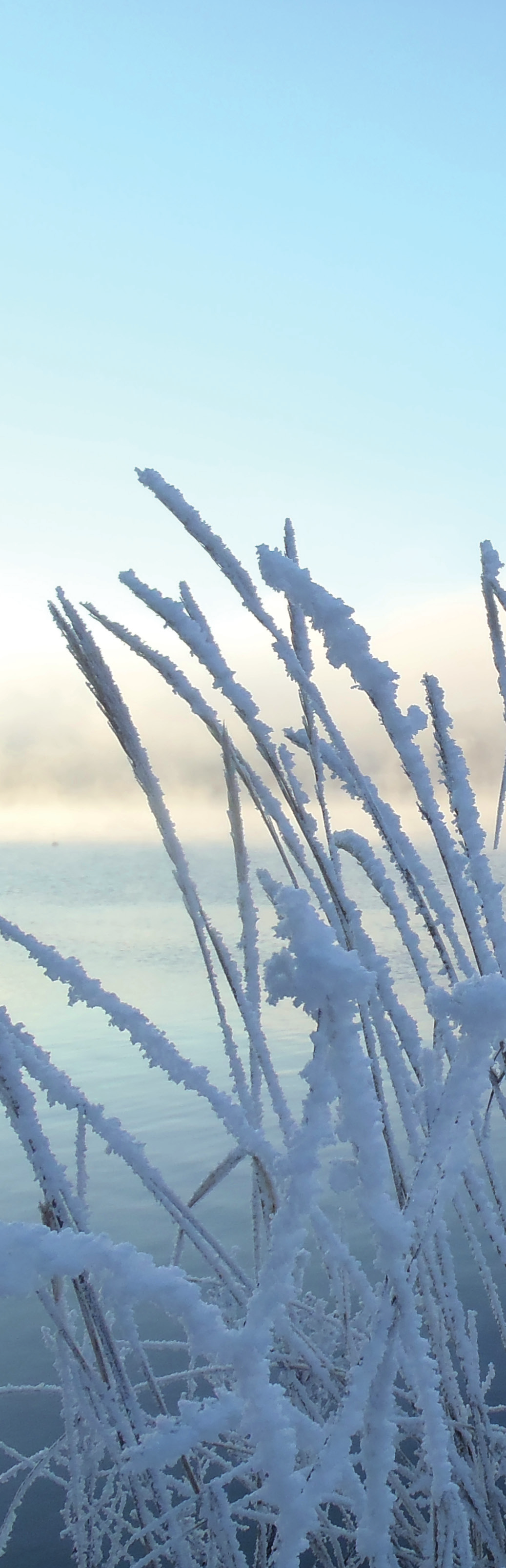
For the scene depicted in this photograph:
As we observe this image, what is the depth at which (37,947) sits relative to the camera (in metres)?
0.92

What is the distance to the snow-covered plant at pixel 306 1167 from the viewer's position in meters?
0.62

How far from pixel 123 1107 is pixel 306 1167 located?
5.84 meters

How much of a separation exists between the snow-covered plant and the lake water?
51cm

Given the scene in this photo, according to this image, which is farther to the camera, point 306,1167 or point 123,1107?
point 123,1107

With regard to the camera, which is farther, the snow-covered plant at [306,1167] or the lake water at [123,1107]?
the lake water at [123,1107]

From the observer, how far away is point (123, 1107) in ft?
20.0

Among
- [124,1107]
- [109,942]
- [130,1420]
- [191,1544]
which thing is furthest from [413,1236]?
[109,942]

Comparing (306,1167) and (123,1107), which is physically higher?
(306,1167)

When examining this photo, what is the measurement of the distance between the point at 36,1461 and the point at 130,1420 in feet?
1.34

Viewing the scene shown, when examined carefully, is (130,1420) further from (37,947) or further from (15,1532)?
(15,1532)

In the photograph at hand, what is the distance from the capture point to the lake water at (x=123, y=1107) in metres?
2.83

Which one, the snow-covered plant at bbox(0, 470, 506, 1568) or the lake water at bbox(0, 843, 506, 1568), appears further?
the lake water at bbox(0, 843, 506, 1568)

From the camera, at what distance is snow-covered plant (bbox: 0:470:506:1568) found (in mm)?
623

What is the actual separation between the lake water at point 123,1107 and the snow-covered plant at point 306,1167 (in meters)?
0.51
